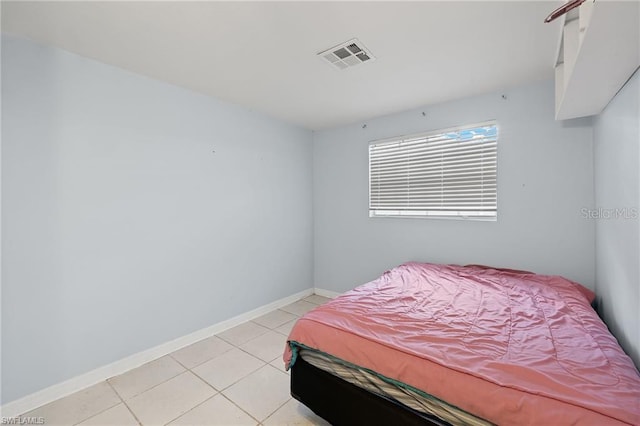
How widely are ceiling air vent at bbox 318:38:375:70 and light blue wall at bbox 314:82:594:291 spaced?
1.38m

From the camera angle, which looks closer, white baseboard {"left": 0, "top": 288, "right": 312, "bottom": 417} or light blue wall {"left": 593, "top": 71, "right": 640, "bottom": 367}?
light blue wall {"left": 593, "top": 71, "right": 640, "bottom": 367}

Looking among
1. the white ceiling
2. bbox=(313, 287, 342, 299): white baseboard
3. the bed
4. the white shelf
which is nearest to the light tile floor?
the bed

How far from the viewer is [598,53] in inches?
48.3

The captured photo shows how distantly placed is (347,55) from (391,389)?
2.19 m

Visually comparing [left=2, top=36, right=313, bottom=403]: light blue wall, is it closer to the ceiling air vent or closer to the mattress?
the ceiling air vent

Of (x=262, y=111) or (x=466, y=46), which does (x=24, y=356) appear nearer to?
(x=262, y=111)

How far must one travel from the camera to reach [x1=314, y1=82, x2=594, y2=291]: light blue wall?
94.3 inches

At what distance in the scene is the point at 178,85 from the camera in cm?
256

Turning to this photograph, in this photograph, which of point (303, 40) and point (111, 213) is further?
point (111, 213)

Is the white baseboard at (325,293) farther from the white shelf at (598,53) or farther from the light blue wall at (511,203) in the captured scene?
the white shelf at (598,53)

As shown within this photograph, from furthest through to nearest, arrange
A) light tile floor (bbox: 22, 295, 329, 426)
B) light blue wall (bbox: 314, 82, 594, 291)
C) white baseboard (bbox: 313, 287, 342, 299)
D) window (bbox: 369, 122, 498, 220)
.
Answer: white baseboard (bbox: 313, 287, 342, 299), window (bbox: 369, 122, 498, 220), light blue wall (bbox: 314, 82, 594, 291), light tile floor (bbox: 22, 295, 329, 426)

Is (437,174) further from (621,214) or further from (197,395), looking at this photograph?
(197,395)

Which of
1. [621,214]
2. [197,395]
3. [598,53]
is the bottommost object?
[197,395]

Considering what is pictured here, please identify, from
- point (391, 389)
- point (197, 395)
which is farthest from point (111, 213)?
point (391, 389)
